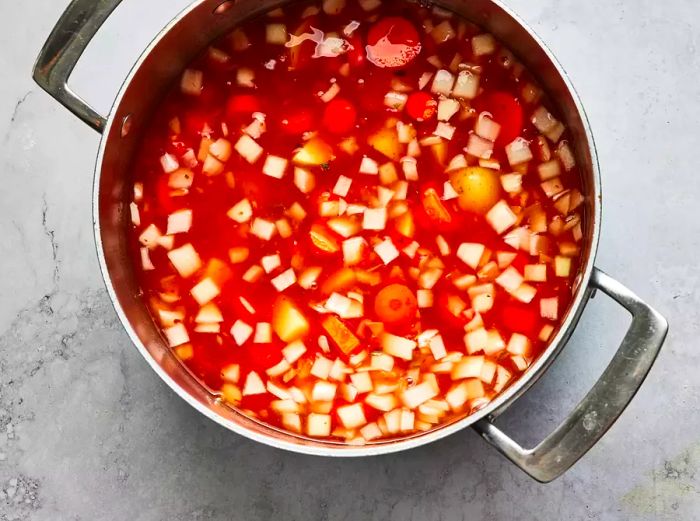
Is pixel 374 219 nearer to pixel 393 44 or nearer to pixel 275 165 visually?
pixel 275 165

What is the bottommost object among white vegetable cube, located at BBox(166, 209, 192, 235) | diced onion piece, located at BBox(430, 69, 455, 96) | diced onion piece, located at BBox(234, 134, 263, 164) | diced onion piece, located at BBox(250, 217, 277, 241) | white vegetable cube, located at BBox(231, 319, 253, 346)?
white vegetable cube, located at BBox(231, 319, 253, 346)

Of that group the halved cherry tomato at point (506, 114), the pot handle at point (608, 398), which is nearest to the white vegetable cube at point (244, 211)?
the halved cherry tomato at point (506, 114)

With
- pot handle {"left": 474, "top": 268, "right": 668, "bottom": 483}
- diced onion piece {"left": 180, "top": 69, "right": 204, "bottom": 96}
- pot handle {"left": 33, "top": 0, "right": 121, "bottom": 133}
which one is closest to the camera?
pot handle {"left": 474, "top": 268, "right": 668, "bottom": 483}

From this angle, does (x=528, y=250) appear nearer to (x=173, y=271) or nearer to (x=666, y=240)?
(x=666, y=240)

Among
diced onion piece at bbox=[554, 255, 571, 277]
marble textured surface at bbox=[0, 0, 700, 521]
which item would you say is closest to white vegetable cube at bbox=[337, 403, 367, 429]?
marble textured surface at bbox=[0, 0, 700, 521]

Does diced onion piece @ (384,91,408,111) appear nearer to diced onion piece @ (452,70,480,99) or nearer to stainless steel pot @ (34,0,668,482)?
diced onion piece @ (452,70,480,99)

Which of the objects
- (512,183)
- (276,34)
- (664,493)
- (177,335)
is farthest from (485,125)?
(664,493)
